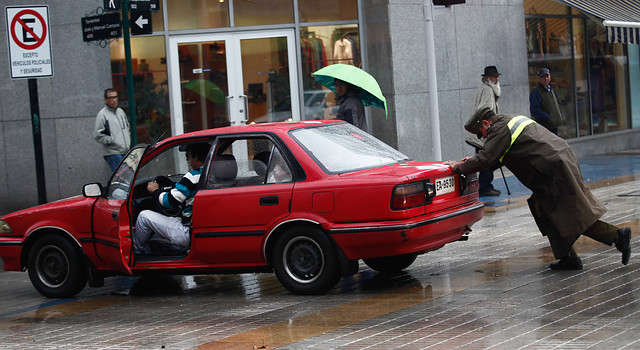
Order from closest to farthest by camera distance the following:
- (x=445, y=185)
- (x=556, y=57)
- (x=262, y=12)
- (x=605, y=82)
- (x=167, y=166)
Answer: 1. (x=445, y=185)
2. (x=167, y=166)
3. (x=262, y=12)
4. (x=556, y=57)
5. (x=605, y=82)

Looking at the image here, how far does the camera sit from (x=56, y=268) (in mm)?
8461

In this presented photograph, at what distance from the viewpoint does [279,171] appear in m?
7.57

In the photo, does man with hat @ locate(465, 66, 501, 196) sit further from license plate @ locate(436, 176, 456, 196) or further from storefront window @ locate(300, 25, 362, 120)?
license plate @ locate(436, 176, 456, 196)

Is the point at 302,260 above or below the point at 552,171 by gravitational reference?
below

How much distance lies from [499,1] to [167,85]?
6704mm

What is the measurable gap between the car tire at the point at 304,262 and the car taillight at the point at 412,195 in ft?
2.15

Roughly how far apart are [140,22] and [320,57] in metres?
5.23

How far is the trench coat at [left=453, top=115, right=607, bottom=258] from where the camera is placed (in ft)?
25.1

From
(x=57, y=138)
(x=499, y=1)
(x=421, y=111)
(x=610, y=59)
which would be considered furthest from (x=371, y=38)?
(x=610, y=59)

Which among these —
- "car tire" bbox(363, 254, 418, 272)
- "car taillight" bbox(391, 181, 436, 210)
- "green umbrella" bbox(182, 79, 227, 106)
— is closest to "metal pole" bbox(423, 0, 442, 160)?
"car tire" bbox(363, 254, 418, 272)

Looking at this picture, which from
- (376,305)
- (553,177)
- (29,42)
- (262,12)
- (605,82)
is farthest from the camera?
(605,82)

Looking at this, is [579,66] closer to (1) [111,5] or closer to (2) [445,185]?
(1) [111,5]

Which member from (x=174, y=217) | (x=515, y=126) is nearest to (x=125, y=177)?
(x=174, y=217)

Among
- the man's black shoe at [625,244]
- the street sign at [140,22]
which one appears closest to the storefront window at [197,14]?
the street sign at [140,22]
